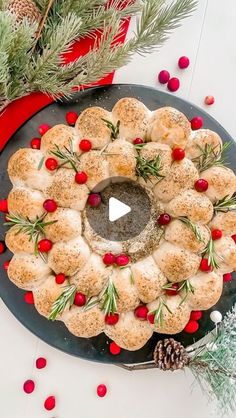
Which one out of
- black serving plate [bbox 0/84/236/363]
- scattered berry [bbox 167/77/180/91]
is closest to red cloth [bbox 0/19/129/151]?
black serving plate [bbox 0/84/236/363]

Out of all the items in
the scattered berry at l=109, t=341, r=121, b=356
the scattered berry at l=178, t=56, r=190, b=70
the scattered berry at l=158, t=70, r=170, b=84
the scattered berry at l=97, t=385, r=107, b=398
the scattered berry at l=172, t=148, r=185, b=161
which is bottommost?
the scattered berry at l=97, t=385, r=107, b=398

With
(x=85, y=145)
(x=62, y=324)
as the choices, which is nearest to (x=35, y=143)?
(x=85, y=145)

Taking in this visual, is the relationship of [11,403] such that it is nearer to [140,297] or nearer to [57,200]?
[140,297]

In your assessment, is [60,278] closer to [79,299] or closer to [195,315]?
[79,299]

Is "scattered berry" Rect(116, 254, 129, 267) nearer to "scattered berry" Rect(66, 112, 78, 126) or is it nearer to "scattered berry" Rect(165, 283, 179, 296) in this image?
"scattered berry" Rect(165, 283, 179, 296)

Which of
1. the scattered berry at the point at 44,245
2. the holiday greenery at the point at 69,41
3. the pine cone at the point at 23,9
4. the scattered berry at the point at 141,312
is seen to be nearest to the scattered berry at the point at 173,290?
the scattered berry at the point at 141,312

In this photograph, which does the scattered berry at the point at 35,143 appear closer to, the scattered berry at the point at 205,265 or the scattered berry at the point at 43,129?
the scattered berry at the point at 43,129
